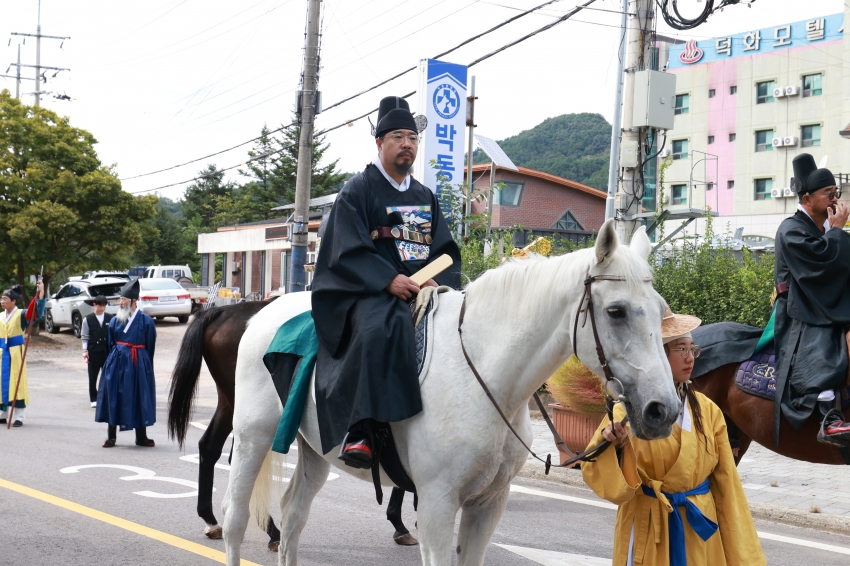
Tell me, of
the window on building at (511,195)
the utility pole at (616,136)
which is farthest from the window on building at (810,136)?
the utility pole at (616,136)

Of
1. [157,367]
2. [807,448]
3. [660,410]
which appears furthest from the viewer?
[157,367]

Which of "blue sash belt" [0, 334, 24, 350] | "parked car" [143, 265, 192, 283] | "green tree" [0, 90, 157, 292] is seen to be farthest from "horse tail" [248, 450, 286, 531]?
"parked car" [143, 265, 192, 283]

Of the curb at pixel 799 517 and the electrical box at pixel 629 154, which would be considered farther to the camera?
the electrical box at pixel 629 154

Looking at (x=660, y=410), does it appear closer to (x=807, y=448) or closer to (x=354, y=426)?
(x=354, y=426)

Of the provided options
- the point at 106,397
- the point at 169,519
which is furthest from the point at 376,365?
the point at 106,397

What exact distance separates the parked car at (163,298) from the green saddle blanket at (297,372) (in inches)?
1025

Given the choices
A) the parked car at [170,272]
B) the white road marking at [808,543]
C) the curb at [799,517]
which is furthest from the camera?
the parked car at [170,272]

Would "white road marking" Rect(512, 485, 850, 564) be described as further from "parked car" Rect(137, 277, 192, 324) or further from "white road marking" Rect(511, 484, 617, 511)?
"parked car" Rect(137, 277, 192, 324)

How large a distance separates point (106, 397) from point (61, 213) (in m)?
16.1

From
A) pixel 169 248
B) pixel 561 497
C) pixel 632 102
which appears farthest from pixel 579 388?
pixel 169 248

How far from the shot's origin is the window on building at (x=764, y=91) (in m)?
49.2

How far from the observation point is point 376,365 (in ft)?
11.7

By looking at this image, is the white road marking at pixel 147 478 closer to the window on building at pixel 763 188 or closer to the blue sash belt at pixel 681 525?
the blue sash belt at pixel 681 525

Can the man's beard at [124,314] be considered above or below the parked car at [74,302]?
above
